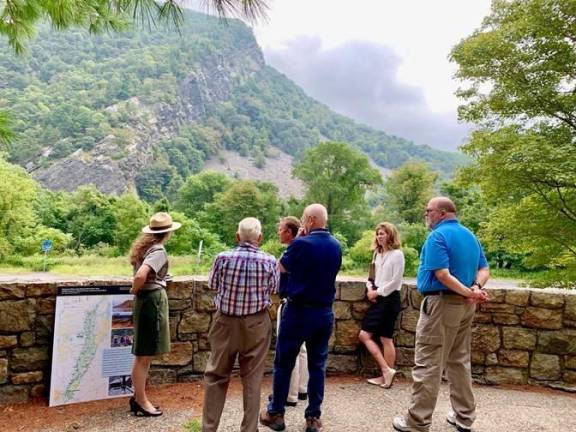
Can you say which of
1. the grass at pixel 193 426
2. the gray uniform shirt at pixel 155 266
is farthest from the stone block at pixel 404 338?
the gray uniform shirt at pixel 155 266

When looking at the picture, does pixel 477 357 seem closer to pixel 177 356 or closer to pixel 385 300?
pixel 385 300

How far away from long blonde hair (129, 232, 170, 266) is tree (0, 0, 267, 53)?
164cm

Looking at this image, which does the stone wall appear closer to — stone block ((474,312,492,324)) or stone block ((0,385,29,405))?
stone block ((474,312,492,324))

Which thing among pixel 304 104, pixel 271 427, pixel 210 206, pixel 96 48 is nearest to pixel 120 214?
pixel 210 206

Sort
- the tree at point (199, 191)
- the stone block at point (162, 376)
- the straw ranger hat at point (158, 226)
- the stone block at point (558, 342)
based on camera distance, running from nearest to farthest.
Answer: the straw ranger hat at point (158, 226) < the stone block at point (162, 376) < the stone block at point (558, 342) < the tree at point (199, 191)

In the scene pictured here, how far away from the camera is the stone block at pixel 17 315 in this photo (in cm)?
325

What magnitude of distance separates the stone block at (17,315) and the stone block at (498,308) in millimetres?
4019

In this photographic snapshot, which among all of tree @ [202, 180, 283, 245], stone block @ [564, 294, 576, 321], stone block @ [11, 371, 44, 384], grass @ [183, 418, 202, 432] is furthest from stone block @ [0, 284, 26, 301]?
tree @ [202, 180, 283, 245]

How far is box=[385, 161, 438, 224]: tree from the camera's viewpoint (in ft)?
131

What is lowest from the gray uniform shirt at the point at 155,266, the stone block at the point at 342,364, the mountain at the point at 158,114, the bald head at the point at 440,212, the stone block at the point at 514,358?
the stone block at the point at 342,364

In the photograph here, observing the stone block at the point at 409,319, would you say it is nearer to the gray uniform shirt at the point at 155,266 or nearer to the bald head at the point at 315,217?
the bald head at the point at 315,217

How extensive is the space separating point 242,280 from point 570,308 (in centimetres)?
331

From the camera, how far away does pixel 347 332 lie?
414 centimetres

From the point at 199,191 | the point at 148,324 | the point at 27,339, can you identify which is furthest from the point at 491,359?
the point at 199,191
